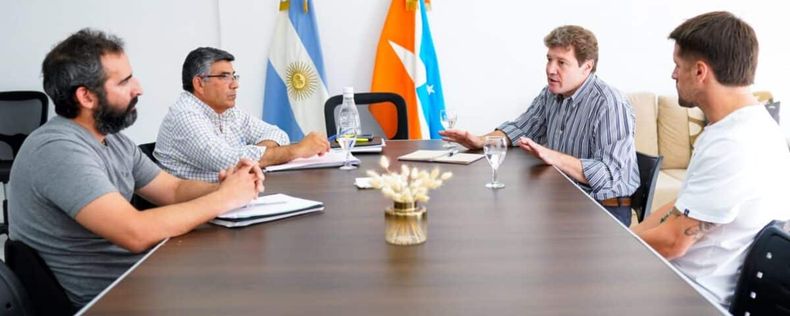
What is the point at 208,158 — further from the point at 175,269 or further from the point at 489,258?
the point at 489,258

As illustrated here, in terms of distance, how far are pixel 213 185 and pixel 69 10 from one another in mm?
3510

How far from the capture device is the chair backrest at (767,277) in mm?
1365

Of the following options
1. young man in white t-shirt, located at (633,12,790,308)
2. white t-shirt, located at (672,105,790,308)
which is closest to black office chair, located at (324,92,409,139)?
young man in white t-shirt, located at (633,12,790,308)

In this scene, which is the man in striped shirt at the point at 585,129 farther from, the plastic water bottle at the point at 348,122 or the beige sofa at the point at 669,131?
the beige sofa at the point at 669,131

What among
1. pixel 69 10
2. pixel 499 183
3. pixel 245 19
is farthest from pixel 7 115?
pixel 499 183

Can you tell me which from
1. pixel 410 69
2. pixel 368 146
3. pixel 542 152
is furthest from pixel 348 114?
pixel 410 69

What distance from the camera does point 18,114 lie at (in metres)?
4.85

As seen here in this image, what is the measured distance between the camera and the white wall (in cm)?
480

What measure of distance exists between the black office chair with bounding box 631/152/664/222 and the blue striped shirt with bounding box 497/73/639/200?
0.03m

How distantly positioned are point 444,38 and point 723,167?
3.39 metres

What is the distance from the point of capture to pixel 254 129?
10.8 feet

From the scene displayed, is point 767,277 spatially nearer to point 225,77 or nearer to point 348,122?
point 348,122

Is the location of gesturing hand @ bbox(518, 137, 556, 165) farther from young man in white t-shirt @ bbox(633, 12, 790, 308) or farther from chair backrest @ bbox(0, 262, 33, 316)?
chair backrest @ bbox(0, 262, 33, 316)

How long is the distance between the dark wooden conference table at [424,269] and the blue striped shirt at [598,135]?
29.1 inches
